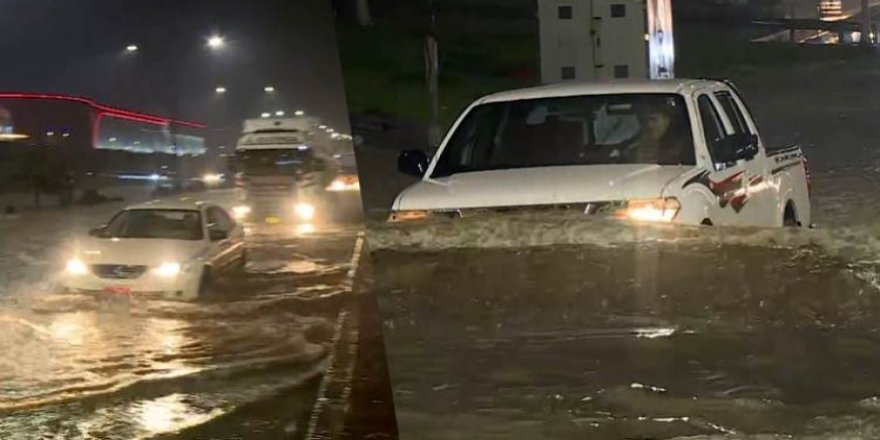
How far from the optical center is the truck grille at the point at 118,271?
412 cm

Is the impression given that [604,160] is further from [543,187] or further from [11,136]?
[11,136]

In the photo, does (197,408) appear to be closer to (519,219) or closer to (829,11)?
(519,219)

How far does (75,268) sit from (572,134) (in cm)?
323

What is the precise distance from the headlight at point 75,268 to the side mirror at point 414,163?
9.01 ft

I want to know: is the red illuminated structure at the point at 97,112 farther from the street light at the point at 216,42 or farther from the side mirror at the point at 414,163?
the side mirror at the point at 414,163

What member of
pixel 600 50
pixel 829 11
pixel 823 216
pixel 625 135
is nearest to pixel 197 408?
pixel 625 135

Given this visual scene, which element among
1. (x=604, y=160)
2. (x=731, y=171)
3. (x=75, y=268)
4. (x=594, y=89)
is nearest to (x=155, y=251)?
(x=75, y=268)

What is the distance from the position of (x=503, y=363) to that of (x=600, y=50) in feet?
9.16

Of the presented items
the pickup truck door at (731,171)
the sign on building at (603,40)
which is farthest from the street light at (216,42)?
the sign on building at (603,40)

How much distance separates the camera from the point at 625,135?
6672mm

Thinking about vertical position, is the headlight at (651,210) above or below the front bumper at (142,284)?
above

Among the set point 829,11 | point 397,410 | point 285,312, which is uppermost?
point 829,11

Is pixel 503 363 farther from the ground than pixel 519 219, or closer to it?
closer to it

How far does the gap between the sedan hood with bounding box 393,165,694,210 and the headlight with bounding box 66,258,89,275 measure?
2.52 metres
